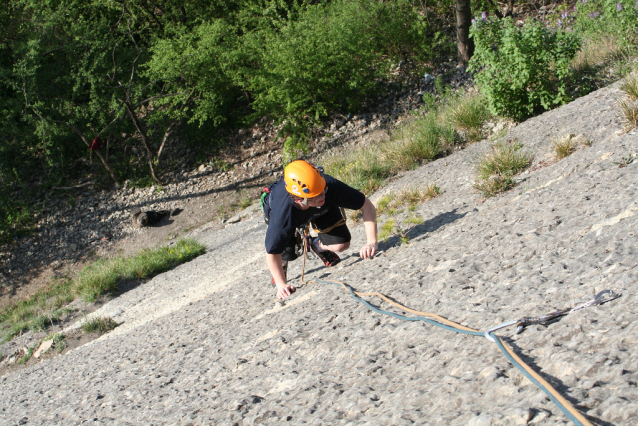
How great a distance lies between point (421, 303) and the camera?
3.15 meters

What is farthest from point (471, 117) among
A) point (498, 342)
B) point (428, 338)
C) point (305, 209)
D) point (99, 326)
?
point (99, 326)

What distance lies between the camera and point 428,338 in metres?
2.60

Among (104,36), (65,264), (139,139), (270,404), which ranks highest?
(104,36)

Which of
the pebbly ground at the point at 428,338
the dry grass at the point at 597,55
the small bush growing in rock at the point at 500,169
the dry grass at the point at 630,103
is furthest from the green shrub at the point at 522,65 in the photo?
the small bush growing in rock at the point at 500,169

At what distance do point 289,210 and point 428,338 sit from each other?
5.65 ft

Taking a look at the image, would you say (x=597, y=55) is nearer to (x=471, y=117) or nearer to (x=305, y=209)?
(x=471, y=117)

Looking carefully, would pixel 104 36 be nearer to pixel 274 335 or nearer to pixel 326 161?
pixel 326 161

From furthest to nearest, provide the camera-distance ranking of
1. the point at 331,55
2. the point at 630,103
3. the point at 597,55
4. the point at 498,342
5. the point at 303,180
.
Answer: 1. the point at 331,55
2. the point at 597,55
3. the point at 630,103
4. the point at 303,180
5. the point at 498,342

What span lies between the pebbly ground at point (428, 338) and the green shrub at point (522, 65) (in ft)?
6.00

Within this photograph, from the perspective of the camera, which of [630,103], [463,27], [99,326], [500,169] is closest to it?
[630,103]

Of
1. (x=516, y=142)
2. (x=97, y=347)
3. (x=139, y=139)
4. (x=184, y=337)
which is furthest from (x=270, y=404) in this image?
(x=139, y=139)

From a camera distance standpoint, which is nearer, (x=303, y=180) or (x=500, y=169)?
(x=303, y=180)

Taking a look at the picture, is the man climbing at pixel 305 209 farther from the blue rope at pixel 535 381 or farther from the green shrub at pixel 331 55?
the green shrub at pixel 331 55

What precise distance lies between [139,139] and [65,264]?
602 centimetres
